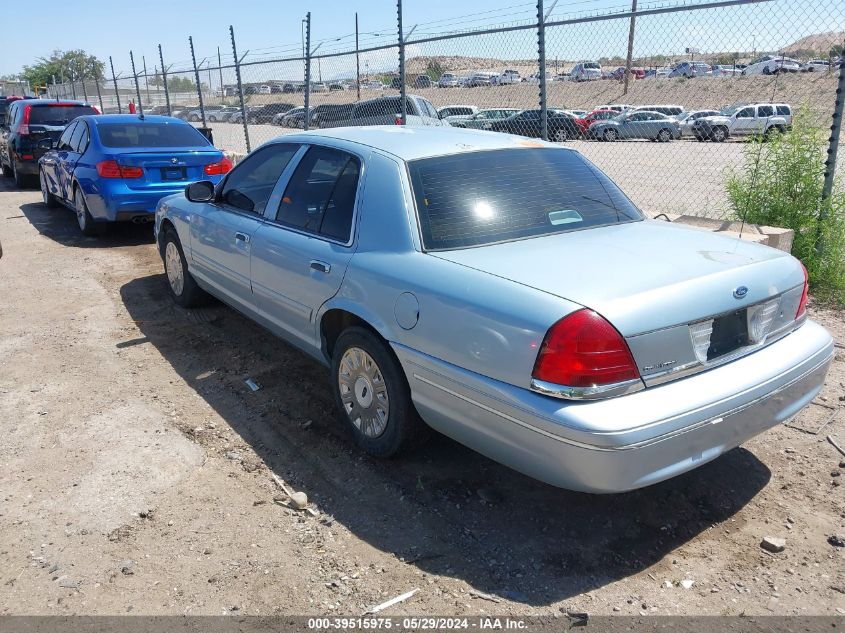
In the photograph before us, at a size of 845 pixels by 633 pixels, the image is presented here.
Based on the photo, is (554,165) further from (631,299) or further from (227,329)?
(227,329)

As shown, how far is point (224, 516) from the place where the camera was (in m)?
3.33

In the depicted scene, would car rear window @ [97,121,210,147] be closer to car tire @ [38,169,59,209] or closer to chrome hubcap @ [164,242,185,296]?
car tire @ [38,169,59,209]

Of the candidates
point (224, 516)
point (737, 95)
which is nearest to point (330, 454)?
point (224, 516)

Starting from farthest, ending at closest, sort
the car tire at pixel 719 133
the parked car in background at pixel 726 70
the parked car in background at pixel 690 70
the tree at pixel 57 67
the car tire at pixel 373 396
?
the tree at pixel 57 67 → the car tire at pixel 719 133 → the parked car in background at pixel 690 70 → the parked car in background at pixel 726 70 → the car tire at pixel 373 396

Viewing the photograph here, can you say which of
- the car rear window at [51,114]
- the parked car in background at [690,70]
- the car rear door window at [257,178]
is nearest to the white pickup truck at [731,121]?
the parked car in background at [690,70]

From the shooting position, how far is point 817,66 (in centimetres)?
742

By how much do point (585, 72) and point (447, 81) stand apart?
225 inches

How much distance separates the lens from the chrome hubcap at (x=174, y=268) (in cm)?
619

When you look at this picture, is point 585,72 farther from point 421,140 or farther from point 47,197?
point 47,197

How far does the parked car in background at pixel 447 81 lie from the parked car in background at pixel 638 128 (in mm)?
3815

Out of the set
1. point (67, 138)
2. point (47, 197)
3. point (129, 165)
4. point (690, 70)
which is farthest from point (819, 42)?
point (47, 197)

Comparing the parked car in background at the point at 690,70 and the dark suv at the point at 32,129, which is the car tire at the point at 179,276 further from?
the dark suv at the point at 32,129

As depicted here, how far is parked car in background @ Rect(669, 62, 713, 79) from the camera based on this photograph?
9.69 meters

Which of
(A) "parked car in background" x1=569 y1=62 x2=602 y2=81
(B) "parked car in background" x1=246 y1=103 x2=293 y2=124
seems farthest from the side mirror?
(B) "parked car in background" x1=246 y1=103 x2=293 y2=124
